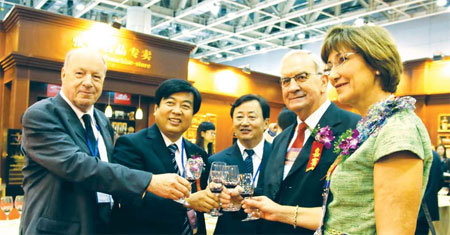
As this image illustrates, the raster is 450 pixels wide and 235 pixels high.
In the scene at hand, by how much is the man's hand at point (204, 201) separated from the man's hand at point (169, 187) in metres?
0.10

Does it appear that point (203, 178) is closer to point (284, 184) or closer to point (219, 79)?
point (284, 184)

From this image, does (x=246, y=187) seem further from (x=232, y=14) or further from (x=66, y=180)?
(x=232, y=14)

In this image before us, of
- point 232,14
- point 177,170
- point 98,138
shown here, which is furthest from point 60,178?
point 232,14

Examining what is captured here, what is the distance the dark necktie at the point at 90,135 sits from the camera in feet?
7.26

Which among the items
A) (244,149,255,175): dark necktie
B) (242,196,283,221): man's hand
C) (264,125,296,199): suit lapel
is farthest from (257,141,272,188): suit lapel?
(242,196,283,221): man's hand

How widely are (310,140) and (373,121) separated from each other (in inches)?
27.5

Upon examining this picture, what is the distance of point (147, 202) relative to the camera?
2.12 meters

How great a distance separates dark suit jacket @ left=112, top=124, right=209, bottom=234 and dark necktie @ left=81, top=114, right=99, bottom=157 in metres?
0.13

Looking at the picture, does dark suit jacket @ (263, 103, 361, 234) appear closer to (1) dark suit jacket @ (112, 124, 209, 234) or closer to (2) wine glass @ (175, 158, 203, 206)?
(2) wine glass @ (175, 158, 203, 206)

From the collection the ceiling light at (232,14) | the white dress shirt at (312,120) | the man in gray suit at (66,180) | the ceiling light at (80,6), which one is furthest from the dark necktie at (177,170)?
the ceiling light at (80,6)

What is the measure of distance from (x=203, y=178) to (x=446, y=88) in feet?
35.1

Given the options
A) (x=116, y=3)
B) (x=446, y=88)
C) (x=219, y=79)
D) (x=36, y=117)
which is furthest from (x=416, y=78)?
(x=36, y=117)

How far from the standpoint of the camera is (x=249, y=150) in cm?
294

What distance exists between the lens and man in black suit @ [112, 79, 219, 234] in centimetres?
214
